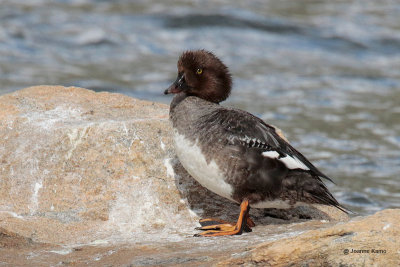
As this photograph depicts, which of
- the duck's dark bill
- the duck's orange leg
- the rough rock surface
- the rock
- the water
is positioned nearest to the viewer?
the rock

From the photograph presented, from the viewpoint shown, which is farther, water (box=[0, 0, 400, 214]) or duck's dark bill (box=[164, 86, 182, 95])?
water (box=[0, 0, 400, 214])

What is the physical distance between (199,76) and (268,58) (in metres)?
9.89

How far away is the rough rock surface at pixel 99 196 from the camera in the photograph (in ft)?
16.4

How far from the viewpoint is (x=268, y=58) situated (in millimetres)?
15562

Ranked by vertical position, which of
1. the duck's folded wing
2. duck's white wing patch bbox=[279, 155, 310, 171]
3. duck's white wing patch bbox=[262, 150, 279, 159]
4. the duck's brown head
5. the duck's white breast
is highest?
the duck's brown head

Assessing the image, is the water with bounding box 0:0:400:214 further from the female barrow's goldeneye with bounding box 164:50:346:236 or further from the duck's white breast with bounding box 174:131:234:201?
the duck's white breast with bounding box 174:131:234:201

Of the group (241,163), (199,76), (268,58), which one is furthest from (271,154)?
(268,58)

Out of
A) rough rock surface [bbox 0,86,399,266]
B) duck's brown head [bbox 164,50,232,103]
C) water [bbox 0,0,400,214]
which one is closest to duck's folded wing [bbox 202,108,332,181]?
duck's brown head [bbox 164,50,232,103]

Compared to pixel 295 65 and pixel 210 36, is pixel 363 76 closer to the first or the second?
pixel 295 65

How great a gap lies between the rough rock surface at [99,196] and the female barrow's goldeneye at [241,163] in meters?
0.22

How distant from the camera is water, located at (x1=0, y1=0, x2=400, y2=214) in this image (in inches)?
461

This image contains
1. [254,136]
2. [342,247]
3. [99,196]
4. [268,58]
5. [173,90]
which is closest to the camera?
[342,247]

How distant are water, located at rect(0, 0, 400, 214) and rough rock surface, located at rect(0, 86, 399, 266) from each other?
174 inches

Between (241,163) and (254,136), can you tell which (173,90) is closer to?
(254,136)
